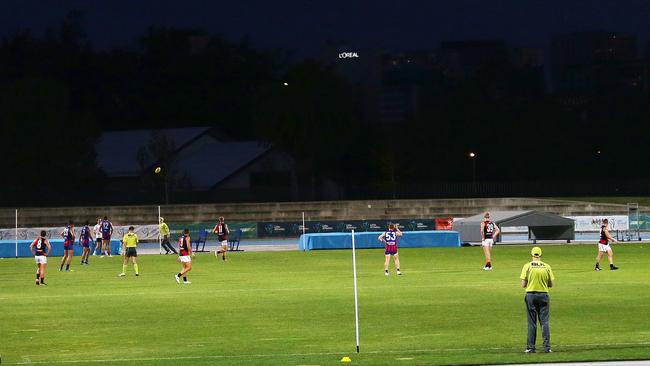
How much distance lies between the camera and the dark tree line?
101375 millimetres

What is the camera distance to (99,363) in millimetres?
19781

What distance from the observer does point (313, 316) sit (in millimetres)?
27328

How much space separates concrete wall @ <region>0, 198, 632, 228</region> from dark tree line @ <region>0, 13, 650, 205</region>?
13464 millimetres

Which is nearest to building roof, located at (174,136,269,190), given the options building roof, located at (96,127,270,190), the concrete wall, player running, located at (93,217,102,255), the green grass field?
building roof, located at (96,127,270,190)

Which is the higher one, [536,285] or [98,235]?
[98,235]

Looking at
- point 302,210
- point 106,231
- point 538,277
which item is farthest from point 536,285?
point 302,210

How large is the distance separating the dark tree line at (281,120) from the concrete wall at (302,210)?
13.5 m

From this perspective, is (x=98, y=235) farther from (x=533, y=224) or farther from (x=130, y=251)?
(x=533, y=224)

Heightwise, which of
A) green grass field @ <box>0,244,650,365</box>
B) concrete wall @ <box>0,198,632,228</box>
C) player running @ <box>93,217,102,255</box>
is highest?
concrete wall @ <box>0,198,632,228</box>

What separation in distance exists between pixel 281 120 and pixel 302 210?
17.0 m

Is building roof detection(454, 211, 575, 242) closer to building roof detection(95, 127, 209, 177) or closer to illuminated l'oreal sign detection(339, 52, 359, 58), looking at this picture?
building roof detection(95, 127, 209, 177)

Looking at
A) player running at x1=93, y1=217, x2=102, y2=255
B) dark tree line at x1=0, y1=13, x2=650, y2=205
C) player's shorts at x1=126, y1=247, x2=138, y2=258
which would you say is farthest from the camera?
dark tree line at x1=0, y1=13, x2=650, y2=205

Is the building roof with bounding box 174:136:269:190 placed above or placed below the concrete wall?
above

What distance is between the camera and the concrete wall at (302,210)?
271ft
